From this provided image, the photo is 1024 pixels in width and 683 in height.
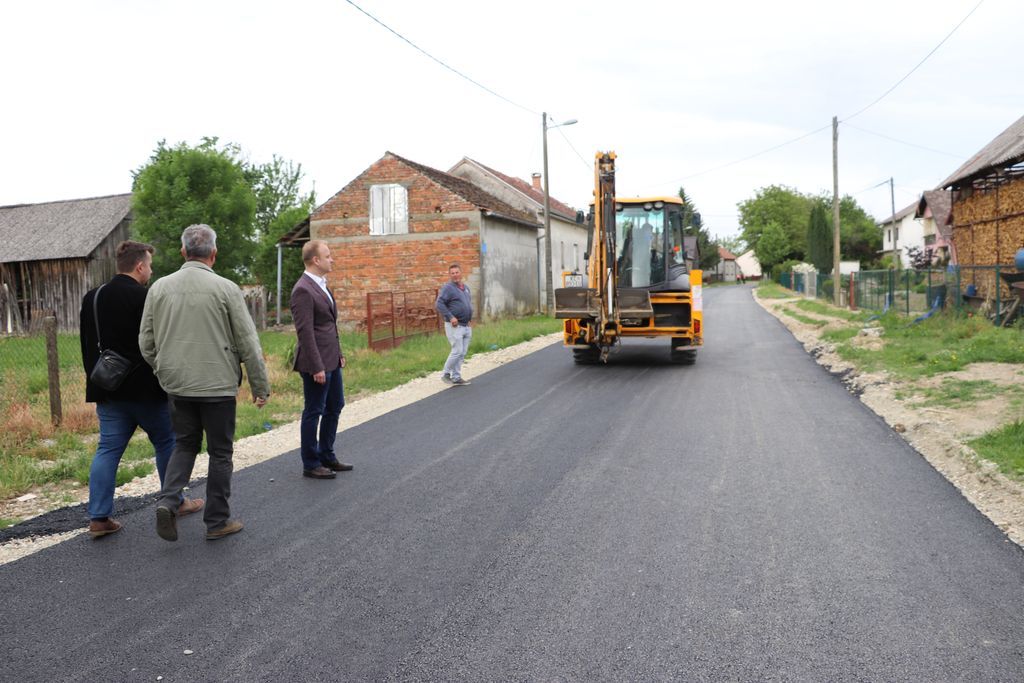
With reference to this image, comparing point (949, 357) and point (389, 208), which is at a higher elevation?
point (389, 208)

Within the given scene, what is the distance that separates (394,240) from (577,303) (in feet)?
49.4

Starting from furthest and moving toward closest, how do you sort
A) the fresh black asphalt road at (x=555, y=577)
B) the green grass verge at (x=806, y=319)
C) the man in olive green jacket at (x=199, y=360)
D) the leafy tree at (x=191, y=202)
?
the leafy tree at (x=191, y=202), the green grass verge at (x=806, y=319), the man in olive green jacket at (x=199, y=360), the fresh black asphalt road at (x=555, y=577)

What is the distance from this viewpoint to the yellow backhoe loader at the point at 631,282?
1350cm

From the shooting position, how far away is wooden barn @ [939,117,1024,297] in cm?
2059

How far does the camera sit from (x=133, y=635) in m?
3.58

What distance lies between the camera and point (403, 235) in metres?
27.4

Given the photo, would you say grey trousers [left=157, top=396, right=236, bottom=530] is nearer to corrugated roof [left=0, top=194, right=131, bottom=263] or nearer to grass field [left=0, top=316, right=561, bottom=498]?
grass field [left=0, top=316, right=561, bottom=498]

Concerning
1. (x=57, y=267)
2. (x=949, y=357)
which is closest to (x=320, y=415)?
(x=949, y=357)

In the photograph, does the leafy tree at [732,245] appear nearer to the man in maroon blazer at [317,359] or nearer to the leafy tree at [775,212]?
the leafy tree at [775,212]

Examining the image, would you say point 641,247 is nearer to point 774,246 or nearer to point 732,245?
point 774,246

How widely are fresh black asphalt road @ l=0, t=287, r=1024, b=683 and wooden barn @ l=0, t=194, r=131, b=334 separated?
28620mm

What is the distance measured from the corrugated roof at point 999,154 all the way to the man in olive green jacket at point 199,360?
20.1m

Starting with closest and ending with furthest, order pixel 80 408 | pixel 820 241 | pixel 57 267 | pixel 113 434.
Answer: pixel 113 434 → pixel 80 408 → pixel 57 267 → pixel 820 241

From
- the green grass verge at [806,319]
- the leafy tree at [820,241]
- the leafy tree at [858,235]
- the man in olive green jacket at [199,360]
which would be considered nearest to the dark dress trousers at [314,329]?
the man in olive green jacket at [199,360]
